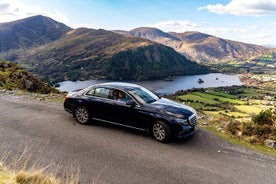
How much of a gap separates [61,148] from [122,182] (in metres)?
3.04

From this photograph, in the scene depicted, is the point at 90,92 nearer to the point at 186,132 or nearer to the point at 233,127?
the point at 186,132

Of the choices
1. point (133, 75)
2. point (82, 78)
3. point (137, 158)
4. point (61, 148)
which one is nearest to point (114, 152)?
point (137, 158)

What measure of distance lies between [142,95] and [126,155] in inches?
126

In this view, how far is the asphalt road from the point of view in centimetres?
712

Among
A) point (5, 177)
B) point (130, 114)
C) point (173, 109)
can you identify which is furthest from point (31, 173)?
point (173, 109)

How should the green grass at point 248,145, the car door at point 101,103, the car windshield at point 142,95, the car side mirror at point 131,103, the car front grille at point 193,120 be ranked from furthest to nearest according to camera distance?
the car door at point 101,103 < the car windshield at point 142,95 < the car side mirror at point 131,103 < the car front grille at point 193,120 < the green grass at point 248,145

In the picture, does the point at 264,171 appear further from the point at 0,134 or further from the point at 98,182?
the point at 0,134

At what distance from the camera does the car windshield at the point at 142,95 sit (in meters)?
10.4

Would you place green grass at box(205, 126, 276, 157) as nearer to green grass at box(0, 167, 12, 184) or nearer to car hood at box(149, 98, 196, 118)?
car hood at box(149, 98, 196, 118)

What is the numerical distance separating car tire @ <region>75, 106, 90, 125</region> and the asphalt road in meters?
0.29

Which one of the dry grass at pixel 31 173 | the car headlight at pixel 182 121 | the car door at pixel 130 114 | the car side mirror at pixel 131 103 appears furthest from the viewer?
the car side mirror at pixel 131 103

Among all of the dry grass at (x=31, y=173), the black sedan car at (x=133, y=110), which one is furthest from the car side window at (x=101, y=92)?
the dry grass at (x=31, y=173)

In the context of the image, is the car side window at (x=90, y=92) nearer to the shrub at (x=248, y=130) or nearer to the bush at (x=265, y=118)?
the shrub at (x=248, y=130)

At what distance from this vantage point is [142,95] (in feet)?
35.6
